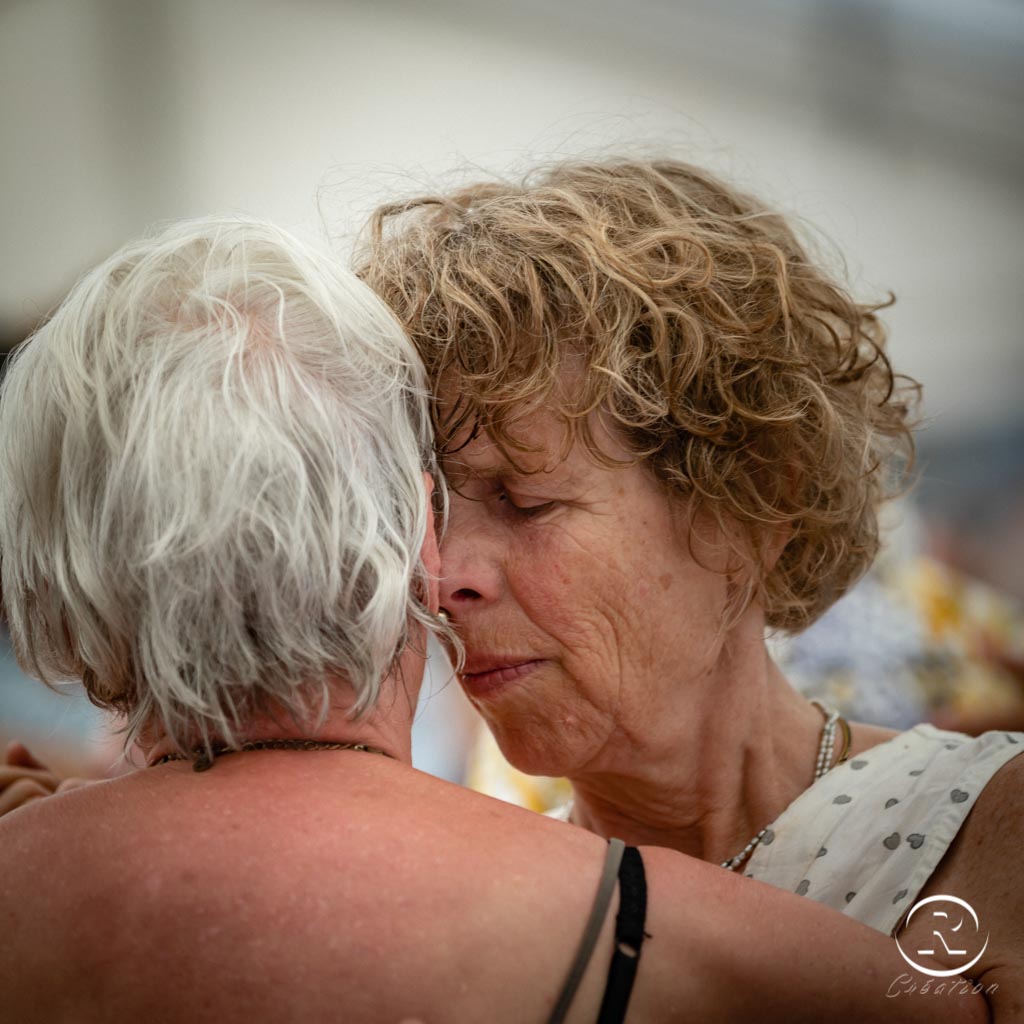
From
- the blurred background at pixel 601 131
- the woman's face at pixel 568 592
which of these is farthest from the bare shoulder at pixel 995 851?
the blurred background at pixel 601 131

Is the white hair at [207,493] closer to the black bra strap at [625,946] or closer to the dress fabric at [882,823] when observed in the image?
the black bra strap at [625,946]

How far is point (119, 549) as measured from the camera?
1.26 meters

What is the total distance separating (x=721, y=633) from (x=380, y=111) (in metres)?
3.46

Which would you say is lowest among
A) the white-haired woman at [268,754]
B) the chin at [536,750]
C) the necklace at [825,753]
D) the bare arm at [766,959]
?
the necklace at [825,753]

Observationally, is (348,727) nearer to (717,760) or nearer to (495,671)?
(495,671)

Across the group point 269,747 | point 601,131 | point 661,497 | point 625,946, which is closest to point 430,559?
point 269,747

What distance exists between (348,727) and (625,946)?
1.38 feet

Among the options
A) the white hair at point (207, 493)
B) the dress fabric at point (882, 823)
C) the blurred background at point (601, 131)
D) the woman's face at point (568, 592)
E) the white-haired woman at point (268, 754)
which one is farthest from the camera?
the blurred background at point (601, 131)

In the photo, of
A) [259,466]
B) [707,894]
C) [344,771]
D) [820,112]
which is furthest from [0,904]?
[820,112]

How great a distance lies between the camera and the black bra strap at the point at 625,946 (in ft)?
3.82

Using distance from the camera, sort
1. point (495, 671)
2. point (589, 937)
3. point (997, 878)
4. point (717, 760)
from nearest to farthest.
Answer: point (589, 937)
point (997, 878)
point (495, 671)
point (717, 760)

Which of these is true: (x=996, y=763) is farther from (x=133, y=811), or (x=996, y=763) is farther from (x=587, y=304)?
(x=133, y=811)

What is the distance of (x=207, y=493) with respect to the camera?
4.07ft

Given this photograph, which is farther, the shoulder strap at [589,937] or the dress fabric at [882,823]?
the dress fabric at [882,823]
